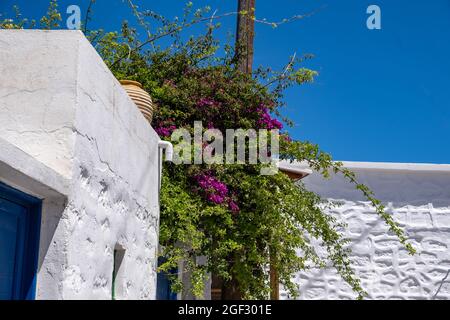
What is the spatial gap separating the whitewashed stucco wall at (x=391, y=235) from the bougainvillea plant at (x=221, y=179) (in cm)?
236

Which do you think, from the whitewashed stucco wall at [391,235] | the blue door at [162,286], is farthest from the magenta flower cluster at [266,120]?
the whitewashed stucco wall at [391,235]

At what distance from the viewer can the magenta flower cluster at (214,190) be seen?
7.08m

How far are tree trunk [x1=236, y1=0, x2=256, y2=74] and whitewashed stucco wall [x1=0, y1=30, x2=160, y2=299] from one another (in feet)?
13.5

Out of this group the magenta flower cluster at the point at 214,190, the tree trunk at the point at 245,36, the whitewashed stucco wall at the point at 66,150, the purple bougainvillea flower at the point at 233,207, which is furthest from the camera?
the tree trunk at the point at 245,36

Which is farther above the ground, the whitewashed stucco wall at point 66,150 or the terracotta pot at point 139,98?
the terracotta pot at point 139,98

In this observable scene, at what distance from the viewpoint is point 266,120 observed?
810cm

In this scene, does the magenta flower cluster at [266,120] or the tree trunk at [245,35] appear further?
the tree trunk at [245,35]

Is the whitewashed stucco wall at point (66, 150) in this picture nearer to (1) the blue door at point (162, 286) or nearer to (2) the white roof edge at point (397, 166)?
(1) the blue door at point (162, 286)

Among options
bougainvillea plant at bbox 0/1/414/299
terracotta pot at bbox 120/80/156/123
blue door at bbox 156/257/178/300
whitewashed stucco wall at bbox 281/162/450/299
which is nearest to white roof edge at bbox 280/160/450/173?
whitewashed stucco wall at bbox 281/162/450/299

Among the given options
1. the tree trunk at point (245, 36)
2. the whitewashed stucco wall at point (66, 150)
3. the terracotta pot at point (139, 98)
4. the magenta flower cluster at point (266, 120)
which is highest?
the tree trunk at point (245, 36)

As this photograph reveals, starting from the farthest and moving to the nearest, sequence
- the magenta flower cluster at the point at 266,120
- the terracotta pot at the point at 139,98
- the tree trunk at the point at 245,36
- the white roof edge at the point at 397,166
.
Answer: the white roof edge at the point at 397,166
the tree trunk at the point at 245,36
the magenta flower cluster at the point at 266,120
the terracotta pot at the point at 139,98

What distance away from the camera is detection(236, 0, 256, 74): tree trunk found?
8.77 m

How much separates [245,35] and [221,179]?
2517 millimetres
